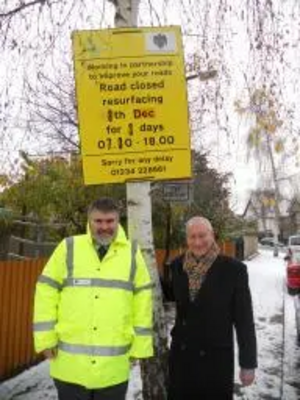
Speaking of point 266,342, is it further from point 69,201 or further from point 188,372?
point 188,372

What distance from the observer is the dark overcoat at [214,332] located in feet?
17.8

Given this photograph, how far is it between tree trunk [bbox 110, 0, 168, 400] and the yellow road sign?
0.26 m

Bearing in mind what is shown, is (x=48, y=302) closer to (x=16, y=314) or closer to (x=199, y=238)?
(x=199, y=238)

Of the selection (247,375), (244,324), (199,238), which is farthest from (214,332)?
(199,238)

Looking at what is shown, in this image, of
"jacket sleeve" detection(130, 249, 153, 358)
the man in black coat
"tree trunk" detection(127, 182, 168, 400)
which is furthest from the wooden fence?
"jacket sleeve" detection(130, 249, 153, 358)

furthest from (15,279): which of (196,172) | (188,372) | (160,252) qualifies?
(196,172)

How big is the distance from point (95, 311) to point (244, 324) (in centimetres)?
114

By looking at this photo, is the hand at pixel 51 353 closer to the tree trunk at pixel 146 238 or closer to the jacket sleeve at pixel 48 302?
the jacket sleeve at pixel 48 302

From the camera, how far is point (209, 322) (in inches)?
213

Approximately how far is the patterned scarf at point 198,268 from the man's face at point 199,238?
4 cm

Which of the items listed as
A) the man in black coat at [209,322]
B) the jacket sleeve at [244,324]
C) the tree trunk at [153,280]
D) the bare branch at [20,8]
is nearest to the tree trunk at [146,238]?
the tree trunk at [153,280]

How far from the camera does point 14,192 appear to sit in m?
15.8

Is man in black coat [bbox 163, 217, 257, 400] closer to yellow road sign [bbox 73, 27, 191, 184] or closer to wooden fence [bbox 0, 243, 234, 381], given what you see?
yellow road sign [bbox 73, 27, 191, 184]

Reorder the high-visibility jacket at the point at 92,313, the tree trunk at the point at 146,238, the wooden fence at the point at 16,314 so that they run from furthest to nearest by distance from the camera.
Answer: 1. the wooden fence at the point at 16,314
2. the tree trunk at the point at 146,238
3. the high-visibility jacket at the point at 92,313
